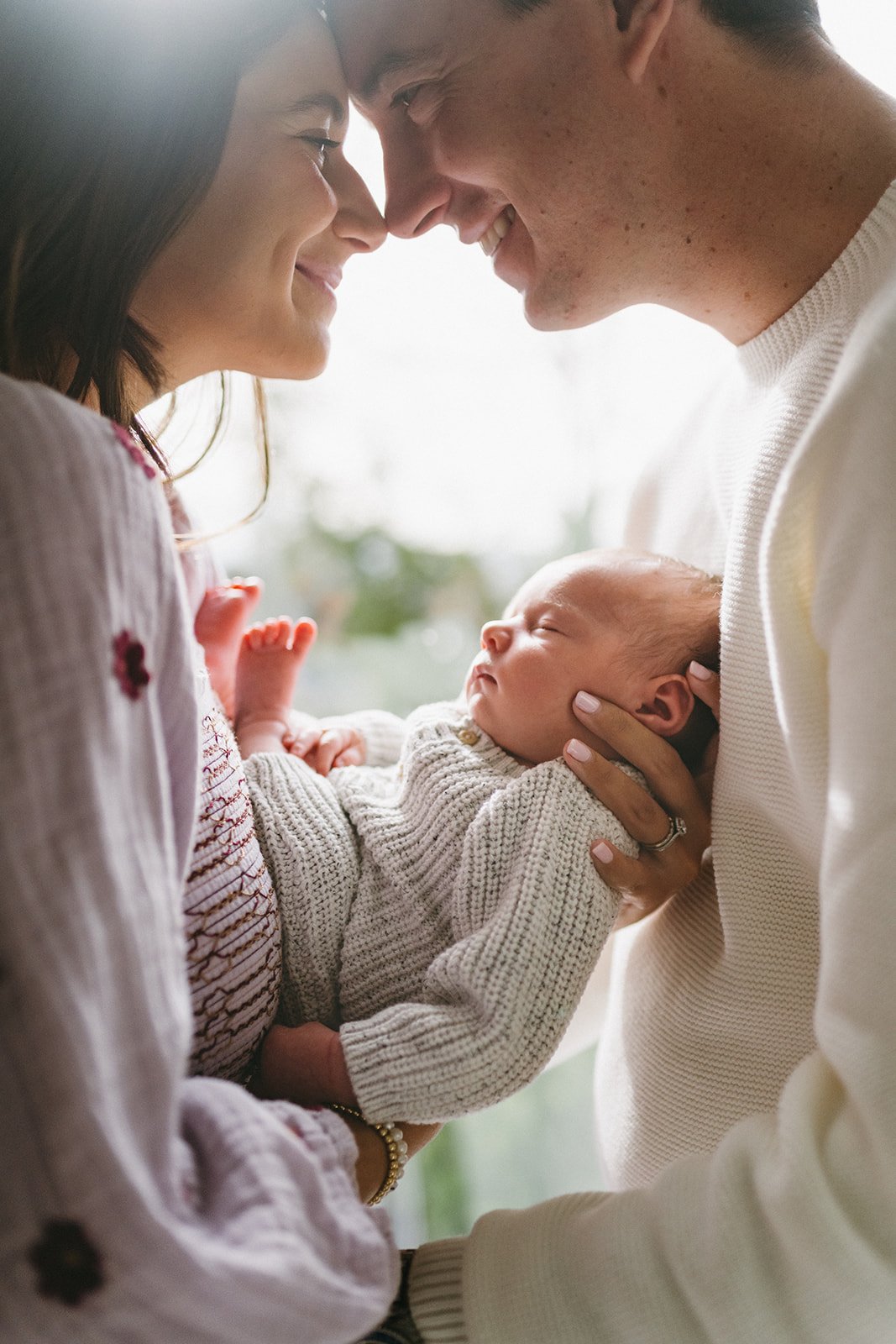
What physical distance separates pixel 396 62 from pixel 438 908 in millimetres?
1003

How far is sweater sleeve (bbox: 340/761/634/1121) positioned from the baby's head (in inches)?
4.9

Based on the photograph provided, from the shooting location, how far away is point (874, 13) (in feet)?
5.35

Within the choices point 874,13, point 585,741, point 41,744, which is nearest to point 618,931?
point 585,741

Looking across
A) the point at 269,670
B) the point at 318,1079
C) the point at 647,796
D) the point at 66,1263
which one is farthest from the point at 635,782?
the point at 66,1263

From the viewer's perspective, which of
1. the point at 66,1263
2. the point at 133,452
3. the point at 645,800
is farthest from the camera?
the point at 645,800

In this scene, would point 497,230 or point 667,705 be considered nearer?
point 667,705

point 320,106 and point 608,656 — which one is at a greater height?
point 320,106

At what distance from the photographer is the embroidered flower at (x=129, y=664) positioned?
73cm

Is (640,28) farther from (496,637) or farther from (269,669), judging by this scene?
(269,669)

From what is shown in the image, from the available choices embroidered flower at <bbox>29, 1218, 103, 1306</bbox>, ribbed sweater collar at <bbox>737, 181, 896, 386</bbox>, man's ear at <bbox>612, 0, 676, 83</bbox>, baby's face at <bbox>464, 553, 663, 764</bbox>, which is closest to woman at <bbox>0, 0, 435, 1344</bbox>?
embroidered flower at <bbox>29, 1218, 103, 1306</bbox>

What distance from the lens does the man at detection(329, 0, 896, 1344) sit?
0.83 metres

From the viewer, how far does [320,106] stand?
46.3 inches

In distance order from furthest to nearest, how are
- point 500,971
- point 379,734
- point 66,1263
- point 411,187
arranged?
point 379,734 → point 411,187 → point 500,971 → point 66,1263

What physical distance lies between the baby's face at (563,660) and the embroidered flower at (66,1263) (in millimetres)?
697
